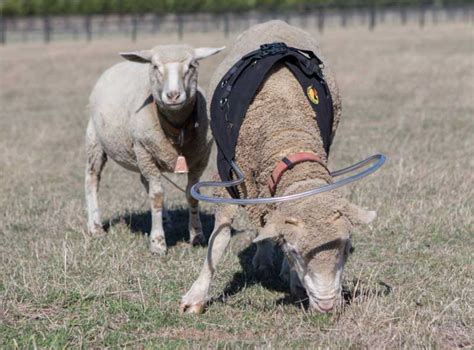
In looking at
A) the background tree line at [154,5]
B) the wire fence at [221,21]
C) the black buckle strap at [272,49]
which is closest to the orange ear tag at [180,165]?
the black buckle strap at [272,49]

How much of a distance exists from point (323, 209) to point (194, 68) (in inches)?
94.9

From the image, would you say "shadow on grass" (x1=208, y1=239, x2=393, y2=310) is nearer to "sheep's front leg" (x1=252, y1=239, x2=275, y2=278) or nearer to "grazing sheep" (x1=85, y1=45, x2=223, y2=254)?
"sheep's front leg" (x1=252, y1=239, x2=275, y2=278)

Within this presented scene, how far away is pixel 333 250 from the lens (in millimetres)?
4324

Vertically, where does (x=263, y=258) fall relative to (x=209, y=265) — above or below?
below

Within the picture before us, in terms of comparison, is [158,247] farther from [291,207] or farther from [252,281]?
[291,207]

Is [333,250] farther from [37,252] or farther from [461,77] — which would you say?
[461,77]

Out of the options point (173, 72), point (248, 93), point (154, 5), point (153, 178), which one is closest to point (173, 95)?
point (173, 72)

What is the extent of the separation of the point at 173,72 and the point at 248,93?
126cm

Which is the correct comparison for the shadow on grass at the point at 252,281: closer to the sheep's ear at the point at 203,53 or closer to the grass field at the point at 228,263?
the grass field at the point at 228,263

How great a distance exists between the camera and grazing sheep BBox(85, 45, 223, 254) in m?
6.34

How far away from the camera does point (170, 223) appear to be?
7.81 meters

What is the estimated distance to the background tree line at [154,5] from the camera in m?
64.7

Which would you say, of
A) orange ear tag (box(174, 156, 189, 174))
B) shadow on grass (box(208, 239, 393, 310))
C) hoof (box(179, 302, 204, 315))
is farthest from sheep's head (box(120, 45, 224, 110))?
hoof (box(179, 302, 204, 315))

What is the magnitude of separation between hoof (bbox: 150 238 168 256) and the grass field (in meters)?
0.08
